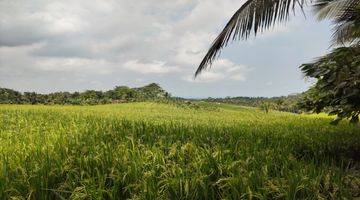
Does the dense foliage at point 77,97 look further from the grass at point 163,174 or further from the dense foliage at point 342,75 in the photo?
the dense foliage at point 342,75

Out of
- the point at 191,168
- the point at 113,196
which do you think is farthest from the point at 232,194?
the point at 113,196

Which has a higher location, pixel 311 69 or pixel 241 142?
pixel 311 69

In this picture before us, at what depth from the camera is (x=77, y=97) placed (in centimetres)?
3025

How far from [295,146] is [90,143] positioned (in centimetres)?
309

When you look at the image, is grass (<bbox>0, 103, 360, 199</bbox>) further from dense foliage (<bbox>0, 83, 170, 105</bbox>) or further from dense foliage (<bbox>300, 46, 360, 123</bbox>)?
dense foliage (<bbox>0, 83, 170, 105</bbox>)

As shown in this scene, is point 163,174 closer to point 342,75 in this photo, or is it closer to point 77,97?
point 342,75

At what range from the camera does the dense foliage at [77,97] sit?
2737 cm

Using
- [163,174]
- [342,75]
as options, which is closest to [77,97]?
[342,75]

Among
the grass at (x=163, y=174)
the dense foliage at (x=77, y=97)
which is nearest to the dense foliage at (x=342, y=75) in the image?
the grass at (x=163, y=174)

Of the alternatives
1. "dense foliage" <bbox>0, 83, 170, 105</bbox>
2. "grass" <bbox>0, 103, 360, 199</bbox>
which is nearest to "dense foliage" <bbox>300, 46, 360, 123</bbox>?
"grass" <bbox>0, 103, 360, 199</bbox>

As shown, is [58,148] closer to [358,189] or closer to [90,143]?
[90,143]

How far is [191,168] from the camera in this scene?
17.5ft

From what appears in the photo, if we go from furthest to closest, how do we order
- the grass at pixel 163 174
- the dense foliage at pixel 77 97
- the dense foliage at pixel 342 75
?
the dense foliage at pixel 77 97, the dense foliage at pixel 342 75, the grass at pixel 163 174

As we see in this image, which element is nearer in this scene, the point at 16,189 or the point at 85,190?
the point at 85,190
